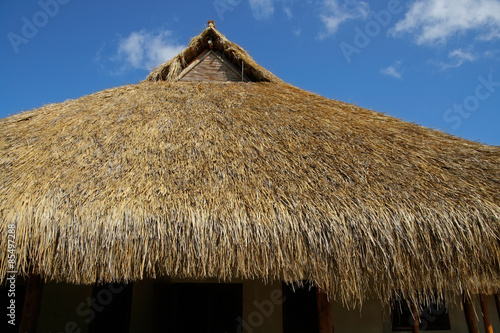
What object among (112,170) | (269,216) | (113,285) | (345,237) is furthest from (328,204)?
(113,285)

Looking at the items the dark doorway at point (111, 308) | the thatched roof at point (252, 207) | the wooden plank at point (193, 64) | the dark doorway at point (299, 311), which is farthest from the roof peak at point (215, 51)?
the dark doorway at point (299, 311)

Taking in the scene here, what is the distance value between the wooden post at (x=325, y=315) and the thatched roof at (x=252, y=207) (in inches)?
13.7

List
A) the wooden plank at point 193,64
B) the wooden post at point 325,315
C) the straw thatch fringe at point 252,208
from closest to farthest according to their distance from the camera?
1. the straw thatch fringe at point 252,208
2. the wooden post at point 325,315
3. the wooden plank at point 193,64

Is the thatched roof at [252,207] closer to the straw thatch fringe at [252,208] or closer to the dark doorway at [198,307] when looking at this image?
the straw thatch fringe at [252,208]

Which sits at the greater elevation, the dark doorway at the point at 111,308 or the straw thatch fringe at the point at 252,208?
the straw thatch fringe at the point at 252,208

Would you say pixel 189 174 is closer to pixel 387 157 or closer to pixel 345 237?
pixel 345 237

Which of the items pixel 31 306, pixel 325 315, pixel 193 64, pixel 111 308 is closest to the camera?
pixel 31 306

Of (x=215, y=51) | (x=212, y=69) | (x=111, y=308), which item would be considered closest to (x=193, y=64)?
(x=212, y=69)

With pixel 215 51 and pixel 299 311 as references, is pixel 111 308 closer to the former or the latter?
pixel 299 311

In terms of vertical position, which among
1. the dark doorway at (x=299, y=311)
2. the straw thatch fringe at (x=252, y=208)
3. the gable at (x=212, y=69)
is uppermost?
the gable at (x=212, y=69)

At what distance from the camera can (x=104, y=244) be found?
2.48m

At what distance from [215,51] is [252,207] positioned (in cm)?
406

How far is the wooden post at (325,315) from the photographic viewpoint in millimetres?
3186

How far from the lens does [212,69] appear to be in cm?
584
